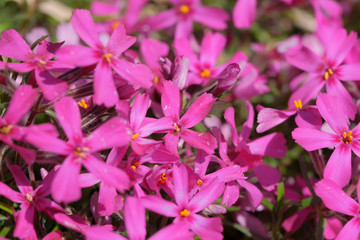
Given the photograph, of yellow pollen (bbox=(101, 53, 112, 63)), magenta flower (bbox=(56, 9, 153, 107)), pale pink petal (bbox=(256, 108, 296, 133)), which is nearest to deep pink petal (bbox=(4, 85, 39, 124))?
magenta flower (bbox=(56, 9, 153, 107))

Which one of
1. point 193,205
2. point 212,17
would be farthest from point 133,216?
point 212,17

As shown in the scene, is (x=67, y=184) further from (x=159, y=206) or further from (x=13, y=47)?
(x=13, y=47)

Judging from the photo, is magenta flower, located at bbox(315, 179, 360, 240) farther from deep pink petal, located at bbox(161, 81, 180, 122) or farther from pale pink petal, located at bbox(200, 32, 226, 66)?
pale pink petal, located at bbox(200, 32, 226, 66)

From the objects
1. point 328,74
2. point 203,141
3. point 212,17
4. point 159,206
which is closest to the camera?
point 159,206

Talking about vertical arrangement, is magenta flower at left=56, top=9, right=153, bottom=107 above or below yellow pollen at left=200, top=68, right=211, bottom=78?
above

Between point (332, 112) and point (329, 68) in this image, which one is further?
point (329, 68)

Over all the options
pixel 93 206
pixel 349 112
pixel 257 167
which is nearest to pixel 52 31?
pixel 93 206
